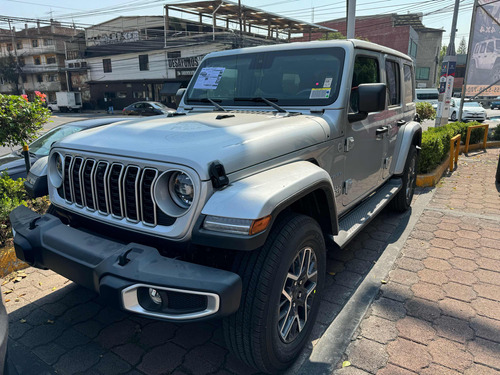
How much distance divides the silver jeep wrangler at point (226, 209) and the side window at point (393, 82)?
1.08m

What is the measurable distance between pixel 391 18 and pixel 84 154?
50.0m

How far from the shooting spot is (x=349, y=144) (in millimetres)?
3215

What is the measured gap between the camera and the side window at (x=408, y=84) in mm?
4898

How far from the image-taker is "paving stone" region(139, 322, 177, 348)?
8.76 ft

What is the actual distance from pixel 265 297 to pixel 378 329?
1269mm

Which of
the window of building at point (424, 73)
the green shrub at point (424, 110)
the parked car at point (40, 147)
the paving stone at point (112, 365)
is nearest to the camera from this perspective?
the paving stone at point (112, 365)

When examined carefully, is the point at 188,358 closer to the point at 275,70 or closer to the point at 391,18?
the point at 275,70

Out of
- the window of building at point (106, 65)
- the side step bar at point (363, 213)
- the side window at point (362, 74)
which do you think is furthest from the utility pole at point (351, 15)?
the window of building at point (106, 65)

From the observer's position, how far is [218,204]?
1.87 metres

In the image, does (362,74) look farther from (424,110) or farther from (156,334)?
(424,110)

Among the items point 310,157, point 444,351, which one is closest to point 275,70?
point 310,157

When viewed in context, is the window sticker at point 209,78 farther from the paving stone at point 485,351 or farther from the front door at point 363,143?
the paving stone at point 485,351

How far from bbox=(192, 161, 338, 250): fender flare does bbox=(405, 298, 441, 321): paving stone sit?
1514 mm

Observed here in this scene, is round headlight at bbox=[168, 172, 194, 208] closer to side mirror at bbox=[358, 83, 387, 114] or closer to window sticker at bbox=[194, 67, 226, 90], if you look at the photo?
side mirror at bbox=[358, 83, 387, 114]
